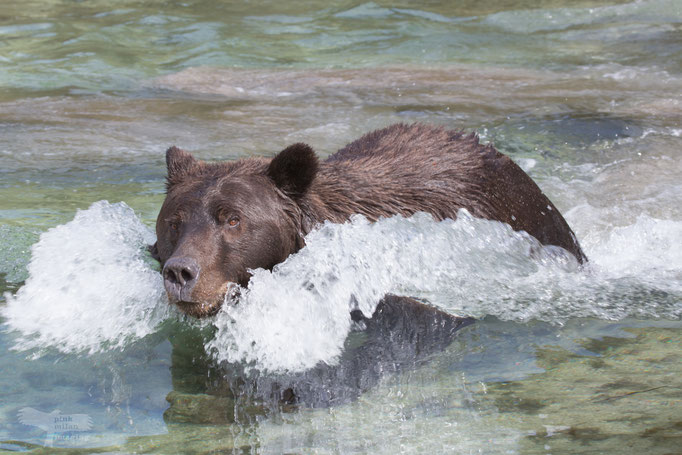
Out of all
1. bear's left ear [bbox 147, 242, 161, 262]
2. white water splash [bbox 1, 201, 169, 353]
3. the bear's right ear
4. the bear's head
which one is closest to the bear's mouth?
the bear's head

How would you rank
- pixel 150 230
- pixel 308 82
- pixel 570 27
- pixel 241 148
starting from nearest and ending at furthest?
pixel 150 230 → pixel 241 148 → pixel 308 82 → pixel 570 27

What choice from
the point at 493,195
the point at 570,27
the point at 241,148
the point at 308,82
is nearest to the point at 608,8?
the point at 570,27

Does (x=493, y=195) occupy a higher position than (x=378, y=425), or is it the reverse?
(x=493, y=195)

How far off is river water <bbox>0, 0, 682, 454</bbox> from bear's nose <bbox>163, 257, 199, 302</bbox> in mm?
391

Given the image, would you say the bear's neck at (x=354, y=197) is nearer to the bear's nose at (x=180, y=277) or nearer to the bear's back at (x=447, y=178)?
the bear's back at (x=447, y=178)

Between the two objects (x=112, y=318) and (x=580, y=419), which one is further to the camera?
(x=112, y=318)

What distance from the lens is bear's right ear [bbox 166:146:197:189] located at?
247 inches

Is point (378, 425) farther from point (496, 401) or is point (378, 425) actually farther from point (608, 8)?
point (608, 8)

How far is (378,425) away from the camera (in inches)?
176

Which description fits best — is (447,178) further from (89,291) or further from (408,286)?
(89,291)

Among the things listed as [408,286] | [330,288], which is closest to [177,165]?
[330,288]

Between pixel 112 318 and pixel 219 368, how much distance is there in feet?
3.53

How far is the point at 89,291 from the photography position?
21.2ft

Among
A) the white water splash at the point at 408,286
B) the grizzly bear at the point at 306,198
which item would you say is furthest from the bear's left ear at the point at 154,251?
the white water splash at the point at 408,286
